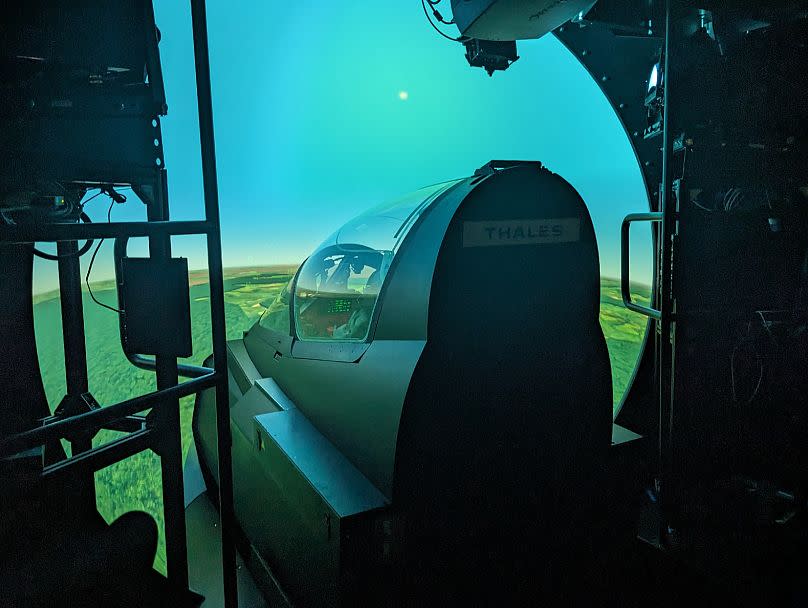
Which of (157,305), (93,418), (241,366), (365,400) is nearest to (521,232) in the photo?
(365,400)

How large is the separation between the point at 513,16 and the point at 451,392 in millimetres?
1388

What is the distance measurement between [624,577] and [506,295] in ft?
4.15

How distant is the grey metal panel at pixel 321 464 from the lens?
144 centimetres

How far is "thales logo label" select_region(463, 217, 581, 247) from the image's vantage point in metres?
1.46

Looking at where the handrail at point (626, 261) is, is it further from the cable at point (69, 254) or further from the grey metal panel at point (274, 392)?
the cable at point (69, 254)

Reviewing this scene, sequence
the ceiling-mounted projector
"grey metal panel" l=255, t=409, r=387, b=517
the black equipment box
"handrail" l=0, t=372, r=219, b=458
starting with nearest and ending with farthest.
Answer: "handrail" l=0, t=372, r=219, b=458
"grey metal panel" l=255, t=409, r=387, b=517
the black equipment box
the ceiling-mounted projector

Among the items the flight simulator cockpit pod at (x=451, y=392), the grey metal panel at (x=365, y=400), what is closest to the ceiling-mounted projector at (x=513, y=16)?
the flight simulator cockpit pod at (x=451, y=392)

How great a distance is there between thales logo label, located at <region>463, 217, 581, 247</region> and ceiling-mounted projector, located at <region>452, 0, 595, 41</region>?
34.0 inches

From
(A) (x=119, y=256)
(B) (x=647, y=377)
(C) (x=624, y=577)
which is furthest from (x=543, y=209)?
(B) (x=647, y=377)

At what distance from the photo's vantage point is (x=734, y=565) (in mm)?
2279

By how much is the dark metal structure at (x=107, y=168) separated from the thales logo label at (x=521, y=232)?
0.69m

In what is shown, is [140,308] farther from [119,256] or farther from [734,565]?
[734,565]

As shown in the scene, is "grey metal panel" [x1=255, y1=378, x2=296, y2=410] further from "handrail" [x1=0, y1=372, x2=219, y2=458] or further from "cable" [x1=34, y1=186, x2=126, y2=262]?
"cable" [x1=34, y1=186, x2=126, y2=262]

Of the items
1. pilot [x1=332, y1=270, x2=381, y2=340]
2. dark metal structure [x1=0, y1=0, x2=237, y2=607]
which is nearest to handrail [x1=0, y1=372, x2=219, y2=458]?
dark metal structure [x1=0, y1=0, x2=237, y2=607]
